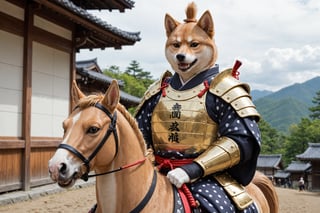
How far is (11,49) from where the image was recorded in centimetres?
867

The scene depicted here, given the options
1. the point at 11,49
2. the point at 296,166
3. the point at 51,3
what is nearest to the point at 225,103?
the point at 51,3

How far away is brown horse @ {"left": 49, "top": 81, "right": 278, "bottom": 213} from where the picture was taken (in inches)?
83.7

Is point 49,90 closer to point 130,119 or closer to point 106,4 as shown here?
point 106,4

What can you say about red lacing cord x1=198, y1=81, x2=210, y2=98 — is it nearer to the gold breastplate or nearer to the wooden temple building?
the gold breastplate

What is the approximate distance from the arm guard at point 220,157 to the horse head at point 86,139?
68 cm

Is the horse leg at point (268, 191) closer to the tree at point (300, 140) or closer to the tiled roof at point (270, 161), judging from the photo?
the tiled roof at point (270, 161)

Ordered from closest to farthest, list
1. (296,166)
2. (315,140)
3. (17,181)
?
(17,181) < (296,166) < (315,140)

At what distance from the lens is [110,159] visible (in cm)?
229

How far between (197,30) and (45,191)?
24.2 feet

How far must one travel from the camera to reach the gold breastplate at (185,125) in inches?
112

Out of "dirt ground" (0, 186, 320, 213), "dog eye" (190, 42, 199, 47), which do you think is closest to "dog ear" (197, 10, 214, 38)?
"dog eye" (190, 42, 199, 47)

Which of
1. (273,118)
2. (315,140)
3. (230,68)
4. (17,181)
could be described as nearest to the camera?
(230,68)

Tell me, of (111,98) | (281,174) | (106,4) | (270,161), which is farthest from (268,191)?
(281,174)

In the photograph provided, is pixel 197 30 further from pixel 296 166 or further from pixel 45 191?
pixel 296 166
